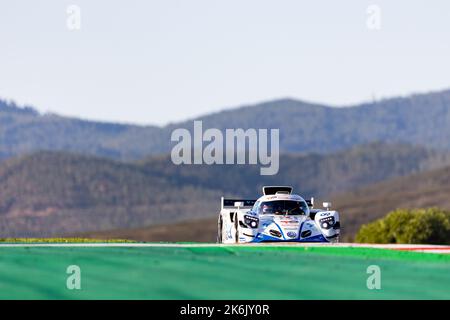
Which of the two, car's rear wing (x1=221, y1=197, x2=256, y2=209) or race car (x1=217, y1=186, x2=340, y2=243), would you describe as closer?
race car (x1=217, y1=186, x2=340, y2=243)

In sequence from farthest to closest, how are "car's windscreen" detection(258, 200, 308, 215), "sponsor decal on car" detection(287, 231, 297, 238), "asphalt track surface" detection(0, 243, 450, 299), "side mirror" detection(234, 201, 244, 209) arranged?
1. "side mirror" detection(234, 201, 244, 209)
2. "car's windscreen" detection(258, 200, 308, 215)
3. "sponsor decal on car" detection(287, 231, 297, 238)
4. "asphalt track surface" detection(0, 243, 450, 299)

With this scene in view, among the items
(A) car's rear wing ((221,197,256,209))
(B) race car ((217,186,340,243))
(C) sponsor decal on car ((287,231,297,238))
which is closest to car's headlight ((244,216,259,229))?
(B) race car ((217,186,340,243))

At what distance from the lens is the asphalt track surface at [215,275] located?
54.7ft

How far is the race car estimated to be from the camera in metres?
27.3

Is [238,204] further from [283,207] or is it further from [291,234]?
[291,234]

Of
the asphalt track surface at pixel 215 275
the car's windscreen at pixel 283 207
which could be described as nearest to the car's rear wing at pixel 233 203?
the car's windscreen at pixel 283 207

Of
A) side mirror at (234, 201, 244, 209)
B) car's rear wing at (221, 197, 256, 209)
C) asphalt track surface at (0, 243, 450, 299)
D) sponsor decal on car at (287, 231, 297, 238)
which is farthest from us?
car's rear wing at (221, 197, 256, 209)

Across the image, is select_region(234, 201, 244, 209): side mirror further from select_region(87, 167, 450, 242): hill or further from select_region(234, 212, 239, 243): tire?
select_region(87, 167, 450, 242): hill

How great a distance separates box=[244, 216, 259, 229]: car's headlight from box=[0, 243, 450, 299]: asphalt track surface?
625 centimetres

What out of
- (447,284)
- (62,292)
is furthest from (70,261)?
(447,284)

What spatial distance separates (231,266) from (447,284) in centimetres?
343

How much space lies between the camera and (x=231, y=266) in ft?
61.1
